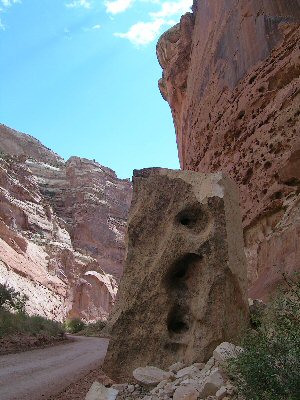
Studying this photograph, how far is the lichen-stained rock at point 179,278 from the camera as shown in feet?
18.7

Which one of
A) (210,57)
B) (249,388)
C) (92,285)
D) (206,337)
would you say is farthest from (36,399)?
(92,285)

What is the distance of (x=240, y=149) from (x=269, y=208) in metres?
3.53

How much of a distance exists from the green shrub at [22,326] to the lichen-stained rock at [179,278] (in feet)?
35.4

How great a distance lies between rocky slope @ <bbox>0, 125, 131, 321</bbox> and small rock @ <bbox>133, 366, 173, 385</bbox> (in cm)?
2583

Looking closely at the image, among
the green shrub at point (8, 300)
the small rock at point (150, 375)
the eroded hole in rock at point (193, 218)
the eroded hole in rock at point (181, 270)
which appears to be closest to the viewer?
the small rock at point (150, 375)

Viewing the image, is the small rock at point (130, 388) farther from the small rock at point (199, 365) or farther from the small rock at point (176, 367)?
the small rock at point (199, 365)

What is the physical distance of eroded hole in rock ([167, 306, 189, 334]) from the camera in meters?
6.03

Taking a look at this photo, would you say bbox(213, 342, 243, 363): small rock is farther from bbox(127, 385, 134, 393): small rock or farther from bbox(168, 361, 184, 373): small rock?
bbox(127, 385, 134, 393): small rock

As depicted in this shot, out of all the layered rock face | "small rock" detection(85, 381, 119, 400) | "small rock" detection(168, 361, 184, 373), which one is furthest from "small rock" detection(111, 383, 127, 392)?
the layered rock face

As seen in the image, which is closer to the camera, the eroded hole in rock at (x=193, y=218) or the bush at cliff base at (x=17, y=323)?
the eroded hole in rock at (x=193, y=218)

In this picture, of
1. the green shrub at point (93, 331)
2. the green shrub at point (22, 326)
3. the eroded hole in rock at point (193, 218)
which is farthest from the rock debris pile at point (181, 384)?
the green shrub at point (93, 331)

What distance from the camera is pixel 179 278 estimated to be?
634 cm

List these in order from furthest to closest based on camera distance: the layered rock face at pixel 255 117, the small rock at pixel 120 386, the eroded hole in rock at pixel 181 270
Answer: the layered rock face at pixel 255 117, the eroded hole in rock at pixel 181 270, the small rock at pixel 120 386

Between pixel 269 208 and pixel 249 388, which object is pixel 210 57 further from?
pixel 249 388
